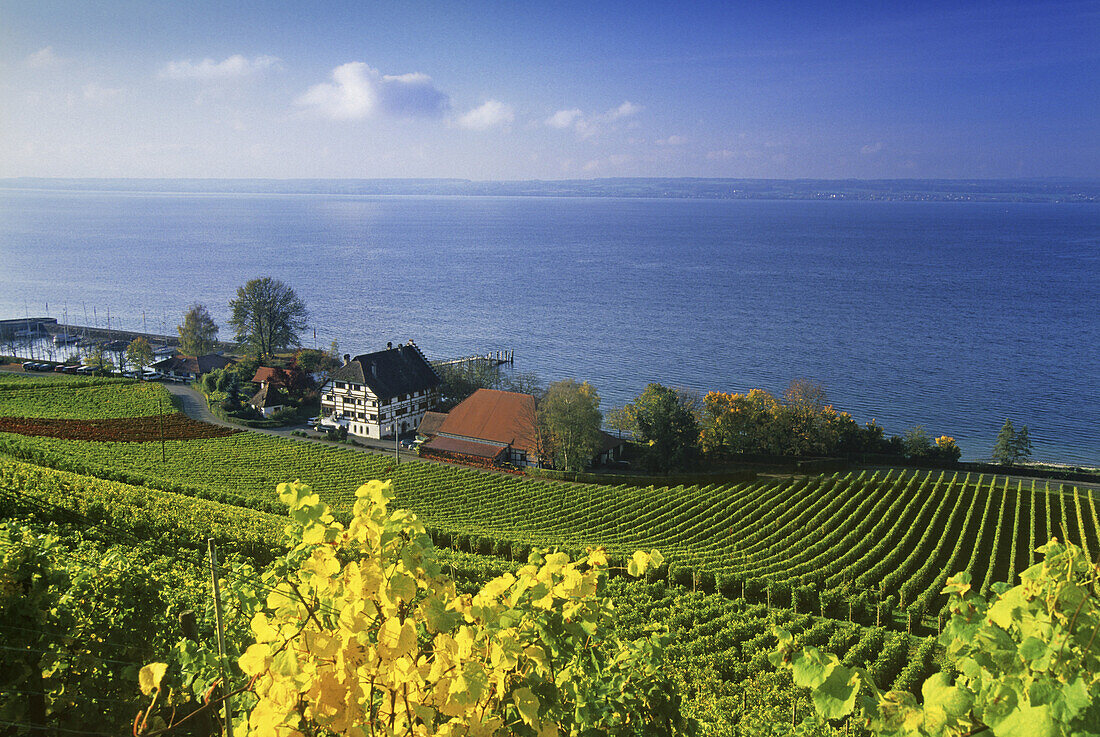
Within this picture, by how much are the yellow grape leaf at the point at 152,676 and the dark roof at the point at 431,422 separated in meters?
39.8

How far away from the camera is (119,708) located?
5.43m

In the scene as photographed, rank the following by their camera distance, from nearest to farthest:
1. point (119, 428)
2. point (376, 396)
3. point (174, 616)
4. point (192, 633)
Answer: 1. point (192, 633)
2. point (174, 616)
3. point (119, 428)
4. point (376, 396)

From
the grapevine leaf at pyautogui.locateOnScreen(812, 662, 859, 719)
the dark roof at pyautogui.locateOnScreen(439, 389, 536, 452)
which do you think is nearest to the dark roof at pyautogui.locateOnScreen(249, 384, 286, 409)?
the dark roof at pyautogui.locateOnScreen(439, 389, 536, 452)

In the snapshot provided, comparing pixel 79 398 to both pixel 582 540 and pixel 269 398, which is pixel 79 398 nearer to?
pixel 269 398

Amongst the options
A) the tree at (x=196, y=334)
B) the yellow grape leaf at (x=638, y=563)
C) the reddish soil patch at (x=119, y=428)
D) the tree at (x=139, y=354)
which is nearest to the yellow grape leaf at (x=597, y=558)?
the yellow grape leaf at (x=638, y=563)

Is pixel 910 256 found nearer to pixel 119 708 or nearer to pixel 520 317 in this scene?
pixel 520 317

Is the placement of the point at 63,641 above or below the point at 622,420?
above

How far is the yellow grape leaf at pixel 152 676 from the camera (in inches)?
108

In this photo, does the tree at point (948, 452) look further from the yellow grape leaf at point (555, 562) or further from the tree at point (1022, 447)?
the yellow grape leaf at point (555, 562)

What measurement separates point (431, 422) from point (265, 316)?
2725 centimetres

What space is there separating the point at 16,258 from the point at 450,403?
5542 inches

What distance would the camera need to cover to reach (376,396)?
144ft

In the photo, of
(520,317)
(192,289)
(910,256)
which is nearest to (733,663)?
(520,317)

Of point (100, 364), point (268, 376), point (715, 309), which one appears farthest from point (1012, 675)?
point (715, 309)
